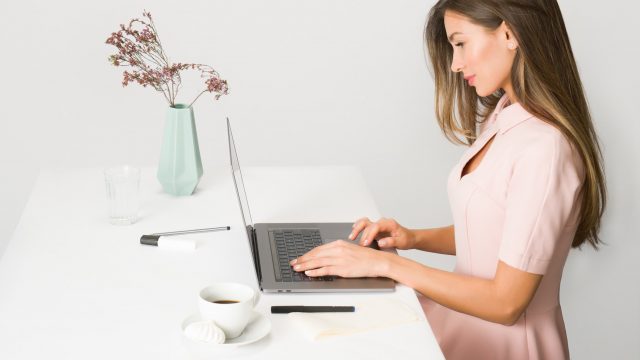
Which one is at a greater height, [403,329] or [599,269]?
[403,329]

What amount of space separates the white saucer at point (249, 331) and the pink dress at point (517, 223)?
0.49m

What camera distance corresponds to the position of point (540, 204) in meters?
1.57

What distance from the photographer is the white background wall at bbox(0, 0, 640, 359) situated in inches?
121

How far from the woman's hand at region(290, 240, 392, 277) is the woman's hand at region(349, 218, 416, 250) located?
185 millimetres

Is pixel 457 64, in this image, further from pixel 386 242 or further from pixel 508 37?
pixel 386 242

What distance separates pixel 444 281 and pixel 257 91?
178 cm

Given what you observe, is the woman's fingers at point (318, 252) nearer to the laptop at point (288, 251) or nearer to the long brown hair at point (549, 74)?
the laptop at point (288, 251)

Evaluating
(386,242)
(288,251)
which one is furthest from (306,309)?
(386,242)

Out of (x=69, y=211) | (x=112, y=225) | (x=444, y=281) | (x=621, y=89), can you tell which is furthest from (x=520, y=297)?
(x=621, y=89)

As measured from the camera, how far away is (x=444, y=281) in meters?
1.63

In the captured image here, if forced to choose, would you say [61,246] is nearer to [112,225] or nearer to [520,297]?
[112,225]

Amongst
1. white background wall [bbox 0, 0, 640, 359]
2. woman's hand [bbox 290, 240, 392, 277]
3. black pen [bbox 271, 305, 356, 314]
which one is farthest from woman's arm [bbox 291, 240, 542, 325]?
white background wall [bbox 0, 0, 640, 359]

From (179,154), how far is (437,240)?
2.19 feet

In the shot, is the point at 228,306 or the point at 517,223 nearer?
the point at 228,306
